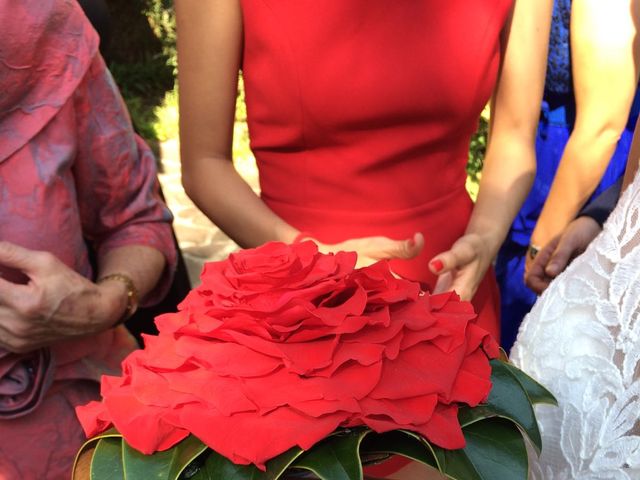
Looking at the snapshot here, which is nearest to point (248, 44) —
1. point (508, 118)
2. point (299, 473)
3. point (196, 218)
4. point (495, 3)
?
point (495, 3)

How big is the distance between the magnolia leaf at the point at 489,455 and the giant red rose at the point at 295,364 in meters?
0.02

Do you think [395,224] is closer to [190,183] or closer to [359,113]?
[359,113]

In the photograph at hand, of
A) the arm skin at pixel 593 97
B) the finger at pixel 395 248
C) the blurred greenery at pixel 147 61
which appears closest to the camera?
the finger at pixel 395 248

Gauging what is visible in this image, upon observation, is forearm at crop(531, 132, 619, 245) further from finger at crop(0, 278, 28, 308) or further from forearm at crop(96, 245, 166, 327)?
finger at crop(0, 278, 28, 308)

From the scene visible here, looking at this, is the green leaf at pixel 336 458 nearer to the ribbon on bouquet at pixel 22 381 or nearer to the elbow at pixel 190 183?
the ribbon on bouquet at pixel 22 381

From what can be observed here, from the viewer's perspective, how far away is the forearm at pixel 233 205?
155 cm

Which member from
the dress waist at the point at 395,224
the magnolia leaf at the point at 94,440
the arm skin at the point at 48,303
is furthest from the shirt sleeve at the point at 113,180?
the magnolia leaf at the point at 94,440

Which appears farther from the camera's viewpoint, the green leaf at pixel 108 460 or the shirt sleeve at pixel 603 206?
the shirt sleeve at pixel 603 206

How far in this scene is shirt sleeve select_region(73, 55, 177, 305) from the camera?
1.45m

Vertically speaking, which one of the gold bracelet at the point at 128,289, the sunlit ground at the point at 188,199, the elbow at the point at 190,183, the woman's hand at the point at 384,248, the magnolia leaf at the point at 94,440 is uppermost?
the magnolia leaf at the point at 94,440

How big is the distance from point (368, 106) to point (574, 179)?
3.19 feet

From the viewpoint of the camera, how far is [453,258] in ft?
4.76

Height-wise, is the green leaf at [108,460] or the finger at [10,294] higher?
the green leaf at [108,460]

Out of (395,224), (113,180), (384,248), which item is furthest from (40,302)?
(395,224)
